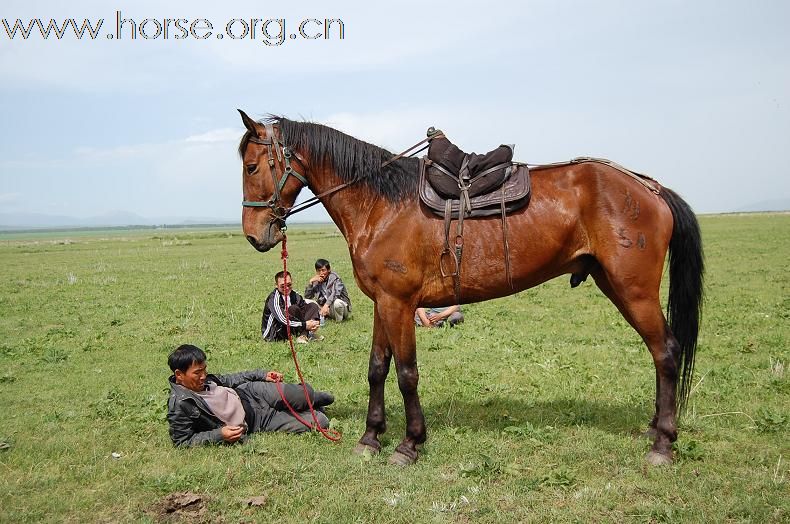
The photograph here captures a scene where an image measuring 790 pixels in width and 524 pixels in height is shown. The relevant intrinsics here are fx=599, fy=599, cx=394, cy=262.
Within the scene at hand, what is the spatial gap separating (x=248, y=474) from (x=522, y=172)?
3.78 meters

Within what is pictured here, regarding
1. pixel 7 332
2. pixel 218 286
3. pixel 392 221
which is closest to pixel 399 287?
pixel 392 221

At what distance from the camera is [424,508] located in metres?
4.68

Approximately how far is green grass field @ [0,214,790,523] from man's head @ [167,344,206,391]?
2.30ft

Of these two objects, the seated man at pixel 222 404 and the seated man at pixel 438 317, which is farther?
the seated man at pixel 438 317

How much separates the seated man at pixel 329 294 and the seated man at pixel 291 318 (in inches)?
49.4

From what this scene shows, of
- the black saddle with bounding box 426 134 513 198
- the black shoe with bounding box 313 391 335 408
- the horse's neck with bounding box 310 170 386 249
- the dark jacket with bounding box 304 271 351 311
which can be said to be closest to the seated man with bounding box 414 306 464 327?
the dark jacket with bounding box 304 271 351 311

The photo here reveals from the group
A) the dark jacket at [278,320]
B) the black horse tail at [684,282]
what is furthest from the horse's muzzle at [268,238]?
the dark jacket at [278,320]

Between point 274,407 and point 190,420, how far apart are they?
98cm

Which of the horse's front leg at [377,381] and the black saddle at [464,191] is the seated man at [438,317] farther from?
the black saddle at [464,191]

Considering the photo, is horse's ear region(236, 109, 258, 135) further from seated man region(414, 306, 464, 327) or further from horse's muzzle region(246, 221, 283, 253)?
seated man region(414, 306, 464, 327)

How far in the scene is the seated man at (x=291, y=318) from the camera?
11.4 m

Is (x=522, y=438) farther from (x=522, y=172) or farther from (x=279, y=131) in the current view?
(x=279, y=131)

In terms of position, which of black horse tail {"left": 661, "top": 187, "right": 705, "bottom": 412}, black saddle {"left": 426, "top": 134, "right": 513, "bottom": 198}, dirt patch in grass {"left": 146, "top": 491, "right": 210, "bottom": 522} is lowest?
dirt patch in grass {"left": 146, "top": 491, "right": 210, "bottom": 522}

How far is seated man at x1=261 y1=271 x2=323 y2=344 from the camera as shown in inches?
447
